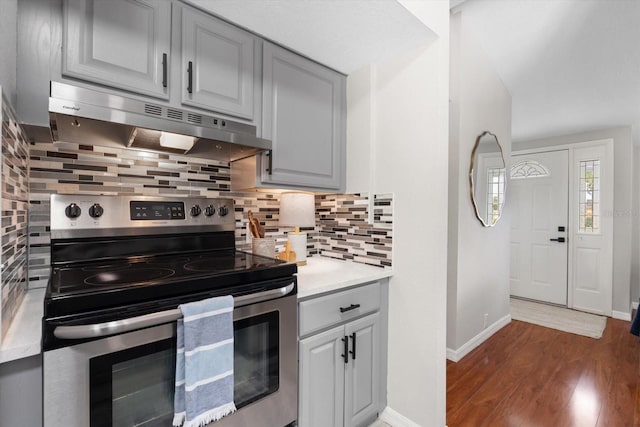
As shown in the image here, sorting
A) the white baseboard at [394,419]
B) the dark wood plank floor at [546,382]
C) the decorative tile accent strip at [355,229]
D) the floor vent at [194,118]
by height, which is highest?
the floor vent at [194,118]

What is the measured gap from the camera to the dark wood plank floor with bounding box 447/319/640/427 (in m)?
1.91

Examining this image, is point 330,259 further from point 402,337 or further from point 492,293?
point 492,293

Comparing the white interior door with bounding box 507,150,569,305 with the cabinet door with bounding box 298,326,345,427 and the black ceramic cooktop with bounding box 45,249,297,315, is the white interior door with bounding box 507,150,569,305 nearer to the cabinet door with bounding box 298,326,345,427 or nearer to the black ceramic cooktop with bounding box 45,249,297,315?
the cabinet door with bounding box 298,326,345,427

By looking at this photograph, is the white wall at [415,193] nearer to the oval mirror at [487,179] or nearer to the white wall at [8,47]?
the oval mirror at [487,179]

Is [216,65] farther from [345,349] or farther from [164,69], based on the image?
[345,349]

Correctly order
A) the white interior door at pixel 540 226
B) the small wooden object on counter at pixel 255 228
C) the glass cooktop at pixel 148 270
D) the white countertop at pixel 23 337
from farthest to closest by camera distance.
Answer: the white interior door at pixel 540 226 → the small wooden object on counter at pixel 255 228 → the glass cooktop at pixel 148 270 → the white countertop at pixel 23 337

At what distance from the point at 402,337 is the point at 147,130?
1.61 metres

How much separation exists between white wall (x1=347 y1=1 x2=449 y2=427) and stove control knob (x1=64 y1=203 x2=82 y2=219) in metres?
1.43

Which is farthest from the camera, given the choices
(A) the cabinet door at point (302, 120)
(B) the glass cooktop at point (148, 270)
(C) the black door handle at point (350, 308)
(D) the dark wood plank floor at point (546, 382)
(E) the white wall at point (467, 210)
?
(E) the white wall at point (467, 210)

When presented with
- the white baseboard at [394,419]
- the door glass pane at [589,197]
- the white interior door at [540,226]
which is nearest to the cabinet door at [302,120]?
the white baseboard at [394,419]

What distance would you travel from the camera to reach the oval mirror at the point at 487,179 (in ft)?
9.09

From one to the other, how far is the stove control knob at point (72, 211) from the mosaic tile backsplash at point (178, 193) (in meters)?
0.07

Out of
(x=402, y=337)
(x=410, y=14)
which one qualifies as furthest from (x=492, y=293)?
(x=410, y=14)

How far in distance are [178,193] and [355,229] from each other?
3.43 feet
